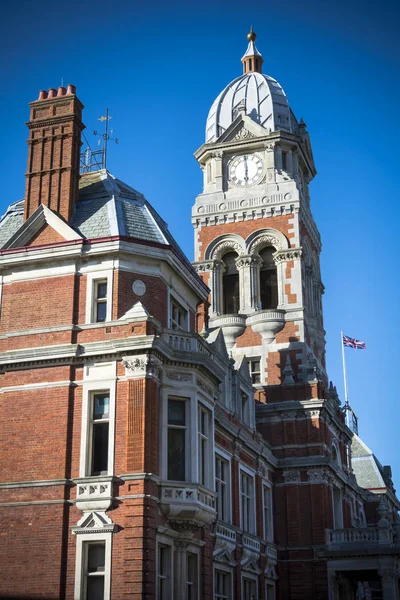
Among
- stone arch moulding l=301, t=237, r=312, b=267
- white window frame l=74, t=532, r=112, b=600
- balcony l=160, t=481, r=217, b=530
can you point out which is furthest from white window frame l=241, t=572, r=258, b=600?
stone arch moulding l=301, t=237, r=312, b=267

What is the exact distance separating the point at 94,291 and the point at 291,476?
1994 centimetres

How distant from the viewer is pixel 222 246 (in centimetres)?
5500

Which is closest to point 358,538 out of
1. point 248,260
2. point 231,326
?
point 231,326

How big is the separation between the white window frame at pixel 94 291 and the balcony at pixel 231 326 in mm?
21703

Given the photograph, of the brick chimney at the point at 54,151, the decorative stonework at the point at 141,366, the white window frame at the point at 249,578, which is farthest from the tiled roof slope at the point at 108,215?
the white window frame at the point at 249,578

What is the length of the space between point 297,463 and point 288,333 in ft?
27.2

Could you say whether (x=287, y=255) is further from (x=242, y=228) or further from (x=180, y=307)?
(x=180, y=307)

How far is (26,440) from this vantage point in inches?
1133

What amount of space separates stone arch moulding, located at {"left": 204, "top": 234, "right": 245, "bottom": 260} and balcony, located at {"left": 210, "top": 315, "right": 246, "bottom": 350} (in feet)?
15.8

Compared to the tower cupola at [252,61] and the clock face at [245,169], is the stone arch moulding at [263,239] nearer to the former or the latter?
the clock face at [245,169]

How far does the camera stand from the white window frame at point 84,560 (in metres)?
26.0

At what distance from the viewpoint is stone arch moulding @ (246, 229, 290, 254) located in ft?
176

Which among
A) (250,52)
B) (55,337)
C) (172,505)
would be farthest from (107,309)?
(250,52)

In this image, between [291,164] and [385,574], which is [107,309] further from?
[291,164]
